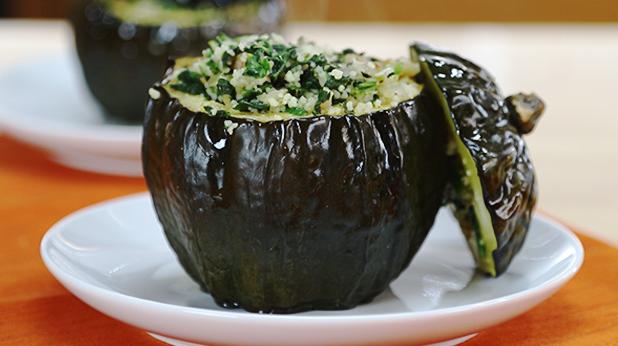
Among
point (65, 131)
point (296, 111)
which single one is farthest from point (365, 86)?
point (65, 131)

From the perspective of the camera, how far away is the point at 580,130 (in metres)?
3.11

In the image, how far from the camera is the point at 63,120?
3.06 metres

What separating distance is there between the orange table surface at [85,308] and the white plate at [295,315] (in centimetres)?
6

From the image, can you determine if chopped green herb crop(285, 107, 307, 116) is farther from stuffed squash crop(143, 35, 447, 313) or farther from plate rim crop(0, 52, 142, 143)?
plate rim crop(0, 52, 142, 143)

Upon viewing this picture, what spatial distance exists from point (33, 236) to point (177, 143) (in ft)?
2.07

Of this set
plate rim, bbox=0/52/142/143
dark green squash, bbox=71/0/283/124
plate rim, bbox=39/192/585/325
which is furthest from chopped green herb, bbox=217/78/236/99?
dark green squash, bbox=71/0/283/124

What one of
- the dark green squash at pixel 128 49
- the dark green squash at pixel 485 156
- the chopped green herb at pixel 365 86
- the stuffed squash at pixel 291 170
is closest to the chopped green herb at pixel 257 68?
the stuffed squash at pixel 291 170

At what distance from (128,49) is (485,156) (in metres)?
1.46

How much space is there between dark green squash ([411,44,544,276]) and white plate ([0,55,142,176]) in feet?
3.31

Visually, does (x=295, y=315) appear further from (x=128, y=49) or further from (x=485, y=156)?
(x=128, y=49)

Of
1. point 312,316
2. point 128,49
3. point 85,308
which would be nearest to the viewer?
point 312,316

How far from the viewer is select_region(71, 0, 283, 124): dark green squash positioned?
9.60 feet

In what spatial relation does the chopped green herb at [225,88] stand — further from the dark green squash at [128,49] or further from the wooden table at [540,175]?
the dark green squash at [128,49]

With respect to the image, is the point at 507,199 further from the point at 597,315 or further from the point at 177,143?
the point at 177,143
